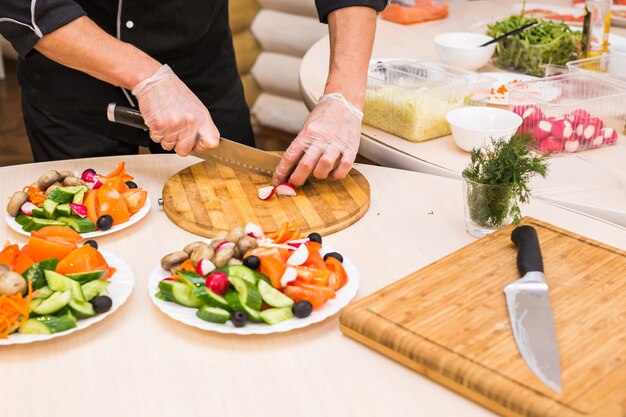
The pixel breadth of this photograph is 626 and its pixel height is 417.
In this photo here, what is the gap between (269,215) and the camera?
1652mm

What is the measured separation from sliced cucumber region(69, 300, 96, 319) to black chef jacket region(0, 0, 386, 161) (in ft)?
3.20

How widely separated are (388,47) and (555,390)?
77.7 inches

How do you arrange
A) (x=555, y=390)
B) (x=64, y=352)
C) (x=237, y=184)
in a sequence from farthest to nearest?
(x=237, y=184)
(x=64, y=352)
(x=555, y=390)

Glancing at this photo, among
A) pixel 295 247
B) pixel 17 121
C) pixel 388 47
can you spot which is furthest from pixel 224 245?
pixel 17 121

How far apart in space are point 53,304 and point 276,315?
34 centimetres

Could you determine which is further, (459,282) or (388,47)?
(388,47)

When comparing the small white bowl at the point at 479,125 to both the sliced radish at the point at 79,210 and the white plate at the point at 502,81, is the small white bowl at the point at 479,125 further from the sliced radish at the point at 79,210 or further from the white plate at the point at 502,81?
the sliced radish at the point at 79,210

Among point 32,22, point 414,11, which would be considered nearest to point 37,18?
point 32,22

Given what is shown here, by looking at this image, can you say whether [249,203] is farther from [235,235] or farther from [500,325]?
[500,325]

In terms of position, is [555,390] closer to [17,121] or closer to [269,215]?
[269,215]

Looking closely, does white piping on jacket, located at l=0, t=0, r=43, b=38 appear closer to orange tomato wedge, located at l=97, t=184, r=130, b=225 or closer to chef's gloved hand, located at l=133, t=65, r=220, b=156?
chef's gloved hand, located at l=133, t=65, r=220, b=156

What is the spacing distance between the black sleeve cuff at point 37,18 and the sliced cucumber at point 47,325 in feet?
2.49

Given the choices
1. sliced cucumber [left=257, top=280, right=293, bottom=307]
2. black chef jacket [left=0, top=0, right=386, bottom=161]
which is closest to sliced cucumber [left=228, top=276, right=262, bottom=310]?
sliced cucumber [left=257, top=280, right=293, bottom=307]

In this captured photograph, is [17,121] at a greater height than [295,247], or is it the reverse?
[295,247]
